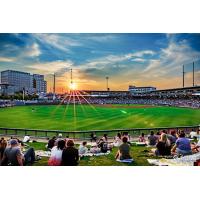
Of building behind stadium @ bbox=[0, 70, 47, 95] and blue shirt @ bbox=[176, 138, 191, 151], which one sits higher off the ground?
building behind stadium @ bbox=[0, 70, 47, 95]

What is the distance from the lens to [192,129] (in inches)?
512

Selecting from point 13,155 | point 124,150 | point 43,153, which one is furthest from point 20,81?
point 124,150

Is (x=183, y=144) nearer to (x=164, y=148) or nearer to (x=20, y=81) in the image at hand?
(x=164, y=148)

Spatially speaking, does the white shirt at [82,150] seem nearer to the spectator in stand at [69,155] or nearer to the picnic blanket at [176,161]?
the spectator in stand at [69,155]

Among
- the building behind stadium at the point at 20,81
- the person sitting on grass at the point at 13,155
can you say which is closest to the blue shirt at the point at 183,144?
the person sitting on grass at the point at 13,155

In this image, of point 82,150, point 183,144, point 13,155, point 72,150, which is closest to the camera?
point 13,155

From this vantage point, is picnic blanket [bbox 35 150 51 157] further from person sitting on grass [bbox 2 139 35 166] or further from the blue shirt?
the blue shirt

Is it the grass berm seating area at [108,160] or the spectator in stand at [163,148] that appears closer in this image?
the grass berm seating area at [108,160]

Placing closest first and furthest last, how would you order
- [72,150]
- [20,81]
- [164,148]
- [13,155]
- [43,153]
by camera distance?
1. [13,155]
2. [72,150]
3. [164,148]
4. [43,153]
5. [20,81]

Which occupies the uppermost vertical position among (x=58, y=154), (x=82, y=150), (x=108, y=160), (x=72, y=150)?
(x=72, y=150)

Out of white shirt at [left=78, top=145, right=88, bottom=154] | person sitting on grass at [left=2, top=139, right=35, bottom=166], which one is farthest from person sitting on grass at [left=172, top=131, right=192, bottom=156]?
person sitting on grass at [left=2, top=139, right=35, bottom=166]

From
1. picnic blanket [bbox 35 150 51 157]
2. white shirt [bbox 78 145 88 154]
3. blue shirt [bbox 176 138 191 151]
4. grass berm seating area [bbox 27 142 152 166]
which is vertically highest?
blue shirt [bbox 176 138 191 151]
